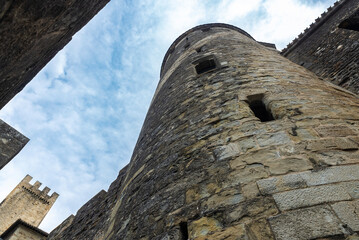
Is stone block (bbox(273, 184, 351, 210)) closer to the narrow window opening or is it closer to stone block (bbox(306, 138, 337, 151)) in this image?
stone block (bbox(306, 138, 337, 151))

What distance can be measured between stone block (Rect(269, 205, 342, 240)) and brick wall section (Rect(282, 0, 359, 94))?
201 inches

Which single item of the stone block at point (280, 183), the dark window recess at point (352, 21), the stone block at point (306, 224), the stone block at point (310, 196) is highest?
the dark window recess at point (352, 21)

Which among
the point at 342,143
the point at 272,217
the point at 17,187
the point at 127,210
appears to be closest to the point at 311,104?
the point at 342,143

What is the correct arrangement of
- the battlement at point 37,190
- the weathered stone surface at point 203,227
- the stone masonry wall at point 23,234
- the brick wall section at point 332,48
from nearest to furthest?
the weathered stone surface at point 203,227 < the brick wall section at point 332,48 < the stone masonry wall at point 23,234 < the battlement at point 37,190

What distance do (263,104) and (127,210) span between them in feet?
6.32

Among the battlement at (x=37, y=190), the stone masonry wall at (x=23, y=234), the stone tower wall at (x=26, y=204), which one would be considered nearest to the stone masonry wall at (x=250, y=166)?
the stone masonry wall at (x=23, y=234)

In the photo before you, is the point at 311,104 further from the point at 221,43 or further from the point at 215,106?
the point at 221,43

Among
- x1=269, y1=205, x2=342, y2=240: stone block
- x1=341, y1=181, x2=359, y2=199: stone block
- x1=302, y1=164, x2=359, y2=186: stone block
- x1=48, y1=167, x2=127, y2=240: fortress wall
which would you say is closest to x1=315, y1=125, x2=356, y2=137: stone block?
x1=302, y1=164, x2=359, y2=186: stone block

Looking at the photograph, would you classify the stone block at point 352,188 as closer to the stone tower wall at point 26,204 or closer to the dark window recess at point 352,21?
the dark window recess at point 352,21

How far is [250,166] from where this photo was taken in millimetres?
1859

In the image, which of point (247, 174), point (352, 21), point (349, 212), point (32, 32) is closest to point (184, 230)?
point (247, 174)

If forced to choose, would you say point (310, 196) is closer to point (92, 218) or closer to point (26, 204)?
point (92, 218)

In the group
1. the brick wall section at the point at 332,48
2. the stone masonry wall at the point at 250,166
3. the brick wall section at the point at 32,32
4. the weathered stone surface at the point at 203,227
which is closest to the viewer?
the brick wall section at the point at 32,32

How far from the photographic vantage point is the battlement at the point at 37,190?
59.8ft
